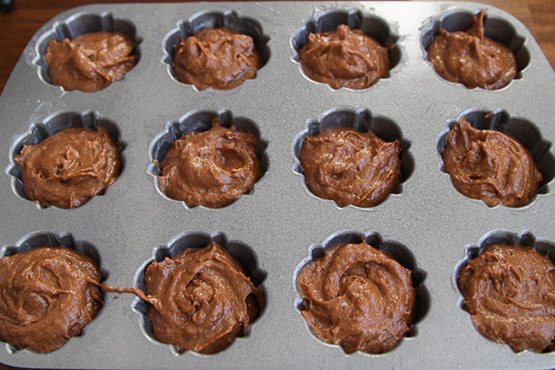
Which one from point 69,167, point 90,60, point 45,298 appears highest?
point 90,60

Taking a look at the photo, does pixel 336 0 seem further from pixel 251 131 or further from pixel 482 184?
pixel 482 184

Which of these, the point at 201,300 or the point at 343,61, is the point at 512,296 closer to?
the point at 201,300

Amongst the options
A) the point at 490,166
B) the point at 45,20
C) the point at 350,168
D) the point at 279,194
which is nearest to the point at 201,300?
the point at 279,194

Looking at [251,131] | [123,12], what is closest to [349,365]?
[251,131]

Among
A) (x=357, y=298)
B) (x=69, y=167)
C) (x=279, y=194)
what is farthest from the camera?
(x=69, y=167)

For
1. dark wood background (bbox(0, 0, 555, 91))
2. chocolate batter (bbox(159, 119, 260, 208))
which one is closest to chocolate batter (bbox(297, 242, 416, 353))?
chocolate batter (bbox(159, 119, 260, 208))

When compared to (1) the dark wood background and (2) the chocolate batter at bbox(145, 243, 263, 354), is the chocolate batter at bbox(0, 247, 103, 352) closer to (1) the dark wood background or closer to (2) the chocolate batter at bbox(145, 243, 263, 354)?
(2) the chocolate batter at bbox(145, 243, 263, 354)
